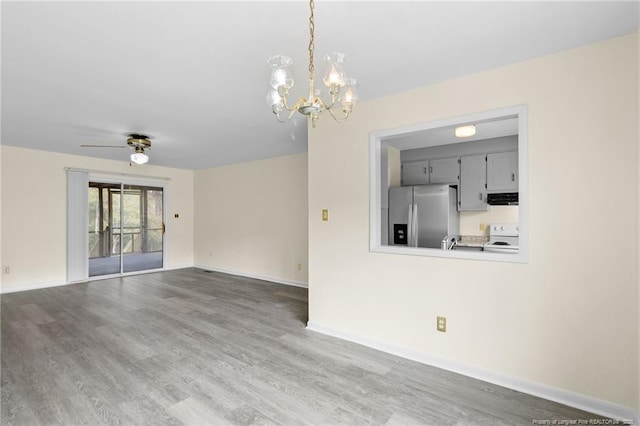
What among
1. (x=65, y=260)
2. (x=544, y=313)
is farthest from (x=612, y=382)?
(x=65, y=260)

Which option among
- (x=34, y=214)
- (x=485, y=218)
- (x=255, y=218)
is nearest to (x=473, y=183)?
(x=485, y=218)

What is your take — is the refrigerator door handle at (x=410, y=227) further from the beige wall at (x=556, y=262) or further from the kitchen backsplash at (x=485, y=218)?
the beige wall at (x=556, y=262)

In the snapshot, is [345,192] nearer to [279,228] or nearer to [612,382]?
[612,382]

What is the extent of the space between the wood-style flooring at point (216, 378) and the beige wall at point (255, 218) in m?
1.95

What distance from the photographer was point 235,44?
81.2 inches

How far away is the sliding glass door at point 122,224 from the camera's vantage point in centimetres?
624

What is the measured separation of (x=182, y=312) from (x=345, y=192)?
2757 mm

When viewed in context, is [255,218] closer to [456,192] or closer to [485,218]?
[456,192]

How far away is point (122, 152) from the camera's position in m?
5.53

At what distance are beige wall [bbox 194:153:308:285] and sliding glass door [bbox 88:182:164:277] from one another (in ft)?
3.08

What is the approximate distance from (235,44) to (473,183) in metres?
4.02

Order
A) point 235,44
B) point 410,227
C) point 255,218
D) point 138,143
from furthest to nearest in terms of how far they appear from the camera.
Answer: point 255,218, point 410,227, point 138,143, point 235,44

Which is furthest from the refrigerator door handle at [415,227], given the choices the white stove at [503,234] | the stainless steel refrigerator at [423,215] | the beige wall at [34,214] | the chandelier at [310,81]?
the beige wall at [34,214]

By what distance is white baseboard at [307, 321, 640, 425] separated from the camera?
1.99 m
